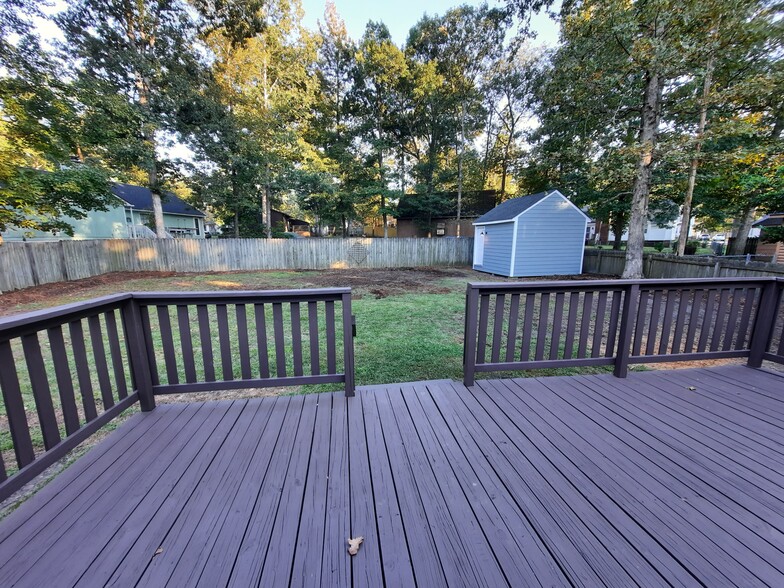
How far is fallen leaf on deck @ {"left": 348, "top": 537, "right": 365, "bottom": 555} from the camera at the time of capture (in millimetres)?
1222

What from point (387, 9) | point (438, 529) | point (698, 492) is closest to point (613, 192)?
point (387, 9)

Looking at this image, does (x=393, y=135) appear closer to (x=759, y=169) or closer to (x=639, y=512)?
(x=759, y=169)

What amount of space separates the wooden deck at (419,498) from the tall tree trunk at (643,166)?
25.1 ft

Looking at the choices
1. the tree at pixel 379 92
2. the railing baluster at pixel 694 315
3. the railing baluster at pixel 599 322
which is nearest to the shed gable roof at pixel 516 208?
the tree at pixel 379 92

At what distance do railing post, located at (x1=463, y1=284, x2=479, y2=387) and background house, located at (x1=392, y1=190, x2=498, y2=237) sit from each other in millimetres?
17948

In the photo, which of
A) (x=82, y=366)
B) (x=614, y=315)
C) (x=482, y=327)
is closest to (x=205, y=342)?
(x=82, y=366)

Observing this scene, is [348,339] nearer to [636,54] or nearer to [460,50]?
[636,54]

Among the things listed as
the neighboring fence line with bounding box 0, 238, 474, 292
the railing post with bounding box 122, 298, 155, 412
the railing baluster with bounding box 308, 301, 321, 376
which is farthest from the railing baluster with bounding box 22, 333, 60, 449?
the neighboring fence line with bounding box 0, 238, 474, 292

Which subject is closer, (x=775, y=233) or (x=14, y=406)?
(x=14, y=406)

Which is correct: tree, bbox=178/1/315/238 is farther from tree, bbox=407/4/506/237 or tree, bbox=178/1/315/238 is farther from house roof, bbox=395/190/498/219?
house roof, bbox=395/190/498/219

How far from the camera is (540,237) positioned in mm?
11250

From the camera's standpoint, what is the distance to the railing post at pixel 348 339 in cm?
228

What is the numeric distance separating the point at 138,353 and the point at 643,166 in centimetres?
1052

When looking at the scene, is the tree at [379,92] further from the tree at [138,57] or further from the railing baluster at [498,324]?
the railing baluster at [498,324]
